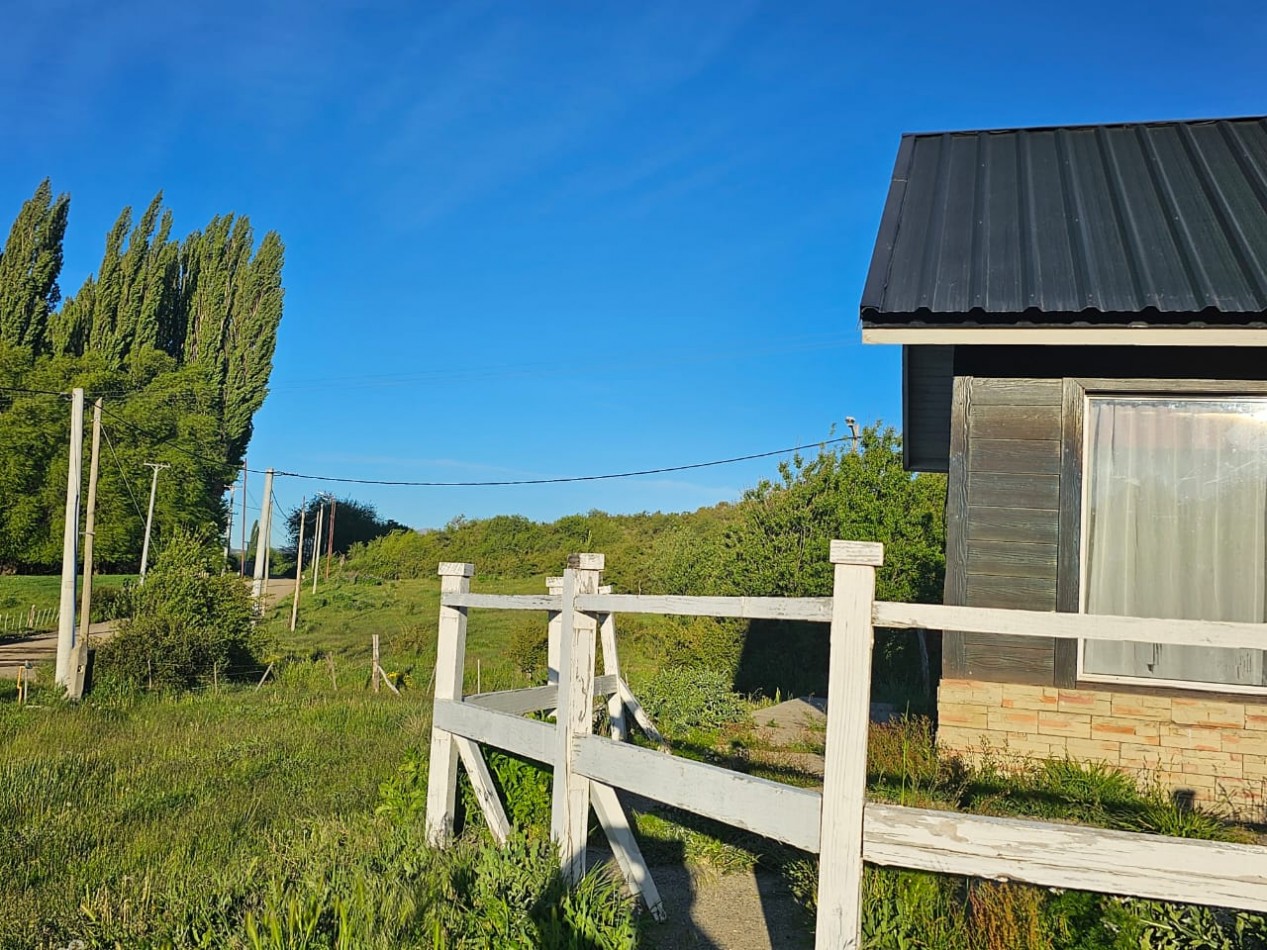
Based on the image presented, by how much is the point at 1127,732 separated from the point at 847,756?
3.19 m

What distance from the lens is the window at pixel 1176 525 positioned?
17.7 feet

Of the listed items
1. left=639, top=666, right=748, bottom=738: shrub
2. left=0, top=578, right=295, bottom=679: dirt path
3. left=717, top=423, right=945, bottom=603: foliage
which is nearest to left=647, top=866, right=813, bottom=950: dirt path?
left=639, top=666, right=748, bottom=738: shrub

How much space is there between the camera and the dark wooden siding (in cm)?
748

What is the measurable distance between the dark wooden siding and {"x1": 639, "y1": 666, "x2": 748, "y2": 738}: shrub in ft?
11.8

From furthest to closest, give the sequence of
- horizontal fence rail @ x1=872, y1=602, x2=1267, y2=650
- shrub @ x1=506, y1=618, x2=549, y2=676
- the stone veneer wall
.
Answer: shrub @ x1=506, y1=618, x2=549, y2=676 < the stone veneer wall < horizontal fence rail @ x1=872, y1=602, x2=1267, y2=650

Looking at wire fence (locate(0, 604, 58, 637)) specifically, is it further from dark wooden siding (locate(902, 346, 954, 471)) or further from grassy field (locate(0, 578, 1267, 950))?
dark wooden siding (locate(902, 346, 954, 471))

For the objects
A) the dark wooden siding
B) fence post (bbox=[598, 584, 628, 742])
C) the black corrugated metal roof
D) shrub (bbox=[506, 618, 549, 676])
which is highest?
the black corrugated metal roof

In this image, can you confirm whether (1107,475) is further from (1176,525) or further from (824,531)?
(824,531)

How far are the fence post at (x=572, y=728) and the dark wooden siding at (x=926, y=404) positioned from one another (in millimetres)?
3673

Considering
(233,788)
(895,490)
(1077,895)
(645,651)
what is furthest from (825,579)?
(1077,895)

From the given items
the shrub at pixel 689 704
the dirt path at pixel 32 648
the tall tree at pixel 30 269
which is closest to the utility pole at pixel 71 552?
the dirt path at pixel 32 648

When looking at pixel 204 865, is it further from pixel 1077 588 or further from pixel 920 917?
pixel 1077 588

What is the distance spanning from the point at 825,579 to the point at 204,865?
13.0m

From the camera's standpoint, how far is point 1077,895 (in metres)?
3.52
